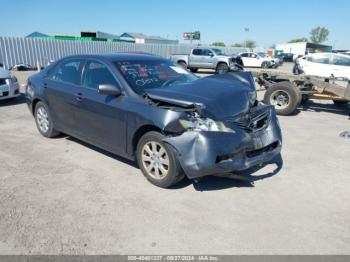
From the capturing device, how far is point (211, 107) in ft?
11.9

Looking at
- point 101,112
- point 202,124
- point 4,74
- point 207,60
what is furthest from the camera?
point 207,60

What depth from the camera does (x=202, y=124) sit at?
351 centimetres

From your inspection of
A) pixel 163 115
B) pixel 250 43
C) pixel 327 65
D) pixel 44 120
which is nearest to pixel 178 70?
pixel 163 115

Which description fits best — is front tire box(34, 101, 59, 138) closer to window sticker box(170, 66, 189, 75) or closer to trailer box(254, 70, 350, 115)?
window sticker box(170, 66, 189, 75)

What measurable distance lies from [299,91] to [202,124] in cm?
558

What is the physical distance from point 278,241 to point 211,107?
1619 mm

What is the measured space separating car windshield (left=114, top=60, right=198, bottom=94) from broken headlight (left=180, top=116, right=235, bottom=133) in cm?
80

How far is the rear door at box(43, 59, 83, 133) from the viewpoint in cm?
485

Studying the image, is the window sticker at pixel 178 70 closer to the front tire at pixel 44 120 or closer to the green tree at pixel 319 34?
the front tire at pixel 44 120

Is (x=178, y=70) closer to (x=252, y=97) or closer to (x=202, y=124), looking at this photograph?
(x=252, y=97)

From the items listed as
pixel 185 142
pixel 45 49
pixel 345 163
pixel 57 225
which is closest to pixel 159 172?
pixel 185 142

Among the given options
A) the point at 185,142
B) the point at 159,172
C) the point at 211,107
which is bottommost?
the point at 159,172

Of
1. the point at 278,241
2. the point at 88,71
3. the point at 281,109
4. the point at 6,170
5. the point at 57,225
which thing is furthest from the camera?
the point at 281,109

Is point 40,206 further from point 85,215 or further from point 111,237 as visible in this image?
point 111,237
